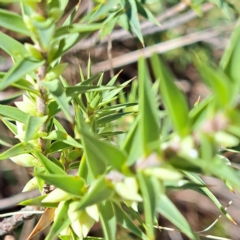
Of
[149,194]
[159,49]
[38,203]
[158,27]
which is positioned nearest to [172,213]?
[149,194]

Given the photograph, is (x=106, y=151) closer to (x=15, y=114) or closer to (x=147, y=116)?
(x=147, y=116)

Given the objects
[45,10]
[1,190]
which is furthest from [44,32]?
[1,190]

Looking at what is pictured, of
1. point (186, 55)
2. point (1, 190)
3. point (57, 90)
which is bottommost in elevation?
point (1, 190)

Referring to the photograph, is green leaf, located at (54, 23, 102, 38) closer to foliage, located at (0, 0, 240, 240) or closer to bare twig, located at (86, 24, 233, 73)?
foliage, located at (0, 0, 240, 240)

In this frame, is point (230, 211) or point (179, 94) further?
point (230, 211)

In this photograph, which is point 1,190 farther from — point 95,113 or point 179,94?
point 179,94

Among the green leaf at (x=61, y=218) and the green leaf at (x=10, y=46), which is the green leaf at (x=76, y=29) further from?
the green leaf at (x=61, y=218)
